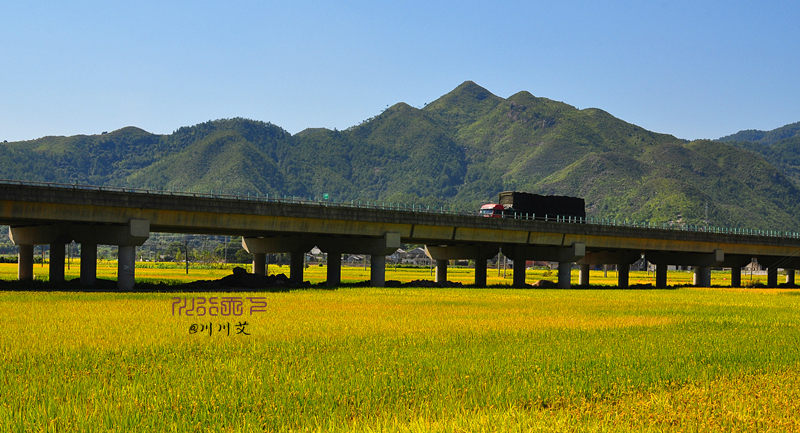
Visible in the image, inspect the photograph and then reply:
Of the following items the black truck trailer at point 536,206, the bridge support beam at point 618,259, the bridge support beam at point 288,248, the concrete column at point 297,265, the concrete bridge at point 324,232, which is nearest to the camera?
the concrete bridge at point 324,232

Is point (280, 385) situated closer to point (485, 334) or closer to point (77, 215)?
point (485, 334)

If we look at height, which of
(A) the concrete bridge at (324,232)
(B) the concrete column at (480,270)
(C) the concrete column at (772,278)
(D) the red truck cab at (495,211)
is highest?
(D) the red truck cab at (495,211)

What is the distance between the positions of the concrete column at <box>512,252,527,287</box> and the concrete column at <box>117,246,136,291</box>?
42.4 meters

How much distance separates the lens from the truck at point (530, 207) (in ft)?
254

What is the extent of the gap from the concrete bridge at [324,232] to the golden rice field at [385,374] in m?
20.7

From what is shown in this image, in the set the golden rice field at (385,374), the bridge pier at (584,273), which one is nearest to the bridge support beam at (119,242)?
the golden rice field at (385,374)

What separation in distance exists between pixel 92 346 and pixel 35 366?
3.37m

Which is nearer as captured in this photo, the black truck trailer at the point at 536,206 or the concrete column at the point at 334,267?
the concrete column at the point at 334,267

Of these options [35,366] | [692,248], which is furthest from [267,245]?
[35,366]

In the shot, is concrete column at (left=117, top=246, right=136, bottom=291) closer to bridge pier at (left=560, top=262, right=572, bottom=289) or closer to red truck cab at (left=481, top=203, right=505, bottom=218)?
red truck cab at (left=481, top=203, right=505, bottom=218)

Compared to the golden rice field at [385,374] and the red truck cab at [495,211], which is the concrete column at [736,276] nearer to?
the red truck cab at [495,211]

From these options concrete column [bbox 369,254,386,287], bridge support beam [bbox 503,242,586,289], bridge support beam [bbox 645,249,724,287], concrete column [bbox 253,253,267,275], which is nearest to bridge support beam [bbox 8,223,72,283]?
concrete column [bbox 253,253,267,275]

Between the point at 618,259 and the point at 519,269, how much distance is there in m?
20.6

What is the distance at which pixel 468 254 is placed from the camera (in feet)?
272
